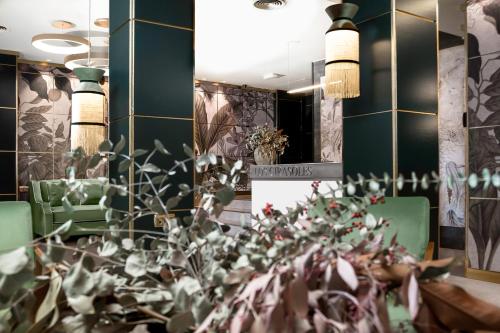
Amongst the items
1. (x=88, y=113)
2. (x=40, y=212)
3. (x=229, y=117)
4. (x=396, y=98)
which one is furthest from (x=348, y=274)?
(x=229, y=117)

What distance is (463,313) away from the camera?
0.46 m

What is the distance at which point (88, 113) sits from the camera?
152 inches

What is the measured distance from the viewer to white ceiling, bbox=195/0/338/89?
6250 mm

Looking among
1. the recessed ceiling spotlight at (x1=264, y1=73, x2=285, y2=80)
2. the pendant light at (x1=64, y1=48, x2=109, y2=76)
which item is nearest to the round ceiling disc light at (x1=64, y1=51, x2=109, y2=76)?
the pendant light at (x1=64, y1=48, x2=109, y2=76)

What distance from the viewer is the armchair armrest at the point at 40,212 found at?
724 centimetres

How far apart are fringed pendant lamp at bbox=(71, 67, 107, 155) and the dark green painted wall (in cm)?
506

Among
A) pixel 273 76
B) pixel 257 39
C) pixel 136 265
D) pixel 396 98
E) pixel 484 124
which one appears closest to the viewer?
pixel 136 265

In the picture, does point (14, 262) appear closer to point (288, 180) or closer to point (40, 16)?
point (288, 180)

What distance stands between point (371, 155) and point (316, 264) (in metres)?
3.35

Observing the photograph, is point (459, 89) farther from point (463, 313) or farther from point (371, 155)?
point (463, 313)

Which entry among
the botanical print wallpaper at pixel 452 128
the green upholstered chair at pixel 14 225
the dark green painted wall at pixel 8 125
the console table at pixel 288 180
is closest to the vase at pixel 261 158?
the console table at pixel 288 180

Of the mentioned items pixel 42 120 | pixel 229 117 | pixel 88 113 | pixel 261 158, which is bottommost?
pixel 261 158

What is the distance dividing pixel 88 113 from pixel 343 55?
7.03ft

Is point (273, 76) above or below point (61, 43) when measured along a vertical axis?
above
